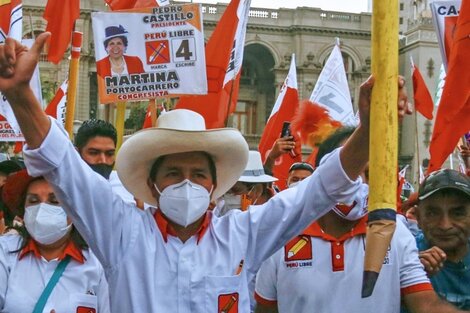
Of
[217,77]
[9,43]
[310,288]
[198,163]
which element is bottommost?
[310,288]

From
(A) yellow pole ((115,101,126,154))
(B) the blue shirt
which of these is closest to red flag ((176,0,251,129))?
(A) yellow pole ((115,101,126,154))

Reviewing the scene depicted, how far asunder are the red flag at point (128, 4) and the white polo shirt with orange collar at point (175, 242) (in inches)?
172

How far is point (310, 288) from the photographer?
3.53 meters

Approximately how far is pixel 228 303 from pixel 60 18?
17.8ft

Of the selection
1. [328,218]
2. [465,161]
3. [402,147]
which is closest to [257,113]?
[402,147]

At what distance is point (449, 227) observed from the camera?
3414 mm

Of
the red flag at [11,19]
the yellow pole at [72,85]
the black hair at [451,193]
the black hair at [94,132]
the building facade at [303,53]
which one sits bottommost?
the black hair at [451,193]

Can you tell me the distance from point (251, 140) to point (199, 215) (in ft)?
133

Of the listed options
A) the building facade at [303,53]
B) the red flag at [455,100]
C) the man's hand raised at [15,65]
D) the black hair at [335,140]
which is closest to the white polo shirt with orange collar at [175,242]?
the man's hand raised at [15,65]

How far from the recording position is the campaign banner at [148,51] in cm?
596

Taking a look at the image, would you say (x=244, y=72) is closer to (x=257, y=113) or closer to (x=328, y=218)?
(x=257, y=113)

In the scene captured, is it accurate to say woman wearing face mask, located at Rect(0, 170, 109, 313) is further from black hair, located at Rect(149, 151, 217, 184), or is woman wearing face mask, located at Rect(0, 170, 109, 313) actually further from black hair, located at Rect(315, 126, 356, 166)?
black hair, located at Rect(315, 126, 356, 166)

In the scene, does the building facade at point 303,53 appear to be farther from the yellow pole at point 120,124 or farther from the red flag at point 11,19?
the yellow pole at point 120,124

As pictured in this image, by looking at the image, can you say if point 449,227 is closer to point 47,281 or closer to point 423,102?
point 47,281
